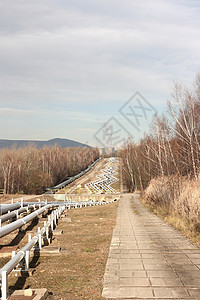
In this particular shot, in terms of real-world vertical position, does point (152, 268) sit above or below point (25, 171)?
below

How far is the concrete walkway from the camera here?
539cm

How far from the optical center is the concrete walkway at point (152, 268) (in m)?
5.39

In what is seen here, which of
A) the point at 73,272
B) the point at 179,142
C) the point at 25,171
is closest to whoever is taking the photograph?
the point at 73,272

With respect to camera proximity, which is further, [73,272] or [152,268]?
[152,268]

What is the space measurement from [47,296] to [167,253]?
4206mm

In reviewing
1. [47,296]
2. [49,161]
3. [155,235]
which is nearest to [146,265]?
[47,296]

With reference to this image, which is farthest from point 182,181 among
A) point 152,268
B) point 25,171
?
point 25,171

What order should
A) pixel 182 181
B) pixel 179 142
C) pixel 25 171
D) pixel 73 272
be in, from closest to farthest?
pixel 73 272 < pixel 182 181 < pixel 179 142 < pixel 25 171

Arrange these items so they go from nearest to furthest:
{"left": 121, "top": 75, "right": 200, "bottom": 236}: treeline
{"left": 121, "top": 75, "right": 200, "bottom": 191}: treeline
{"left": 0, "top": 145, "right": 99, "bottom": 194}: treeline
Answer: {"left": 121, "top": 75, "right": 200, "bottom": 236}: treeline → {"left": 121, "top": 75, "right": 200, "bottom": 191}: treeline → {"left": 0, "top": 145, "right": 99, "bottom": 194}: treeline

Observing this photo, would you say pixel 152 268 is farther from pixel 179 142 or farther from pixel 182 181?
pixel 179 142

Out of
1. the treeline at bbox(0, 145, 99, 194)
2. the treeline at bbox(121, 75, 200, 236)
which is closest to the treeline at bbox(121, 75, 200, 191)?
the treeline at bbox(121, 75, 200, 236)

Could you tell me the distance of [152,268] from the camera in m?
6.90

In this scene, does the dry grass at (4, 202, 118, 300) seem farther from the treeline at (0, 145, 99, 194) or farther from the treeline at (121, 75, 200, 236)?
the treeline at (0, 145, 99, 194)

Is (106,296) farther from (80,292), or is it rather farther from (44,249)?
(44,249)
